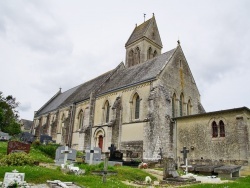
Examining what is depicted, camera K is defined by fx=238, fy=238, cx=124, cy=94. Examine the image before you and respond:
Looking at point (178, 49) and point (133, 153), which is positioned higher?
point (178, 49)

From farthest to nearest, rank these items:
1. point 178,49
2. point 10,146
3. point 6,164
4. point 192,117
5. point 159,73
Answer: point 178,49
point 159,73
point 192,117
point 10,146
point 6,164

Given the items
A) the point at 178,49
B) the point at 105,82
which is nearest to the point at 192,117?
the point at 178,49

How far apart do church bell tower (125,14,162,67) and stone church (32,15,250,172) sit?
4.93 metres

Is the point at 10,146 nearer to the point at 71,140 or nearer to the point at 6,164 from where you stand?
the point at 6,164

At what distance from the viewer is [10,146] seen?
15.4m

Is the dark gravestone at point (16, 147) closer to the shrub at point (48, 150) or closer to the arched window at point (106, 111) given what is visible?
the shrub at point (48, 150)

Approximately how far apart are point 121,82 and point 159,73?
617 centimetres

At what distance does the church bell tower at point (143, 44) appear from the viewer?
39.2 metres

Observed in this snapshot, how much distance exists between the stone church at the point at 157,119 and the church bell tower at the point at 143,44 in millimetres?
4933

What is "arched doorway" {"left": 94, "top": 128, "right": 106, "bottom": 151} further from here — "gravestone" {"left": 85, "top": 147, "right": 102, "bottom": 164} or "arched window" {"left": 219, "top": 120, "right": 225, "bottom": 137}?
"arched window" {"left": 219, "top": 120, "right": 225, "bottom": 137}

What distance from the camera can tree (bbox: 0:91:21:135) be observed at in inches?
1350

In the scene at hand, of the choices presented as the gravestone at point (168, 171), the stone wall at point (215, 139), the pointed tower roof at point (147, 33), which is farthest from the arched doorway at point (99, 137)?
the pointed tower roof at point (147, 33)

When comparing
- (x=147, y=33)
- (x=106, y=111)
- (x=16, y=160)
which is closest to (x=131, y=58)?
(x=147, y=33)

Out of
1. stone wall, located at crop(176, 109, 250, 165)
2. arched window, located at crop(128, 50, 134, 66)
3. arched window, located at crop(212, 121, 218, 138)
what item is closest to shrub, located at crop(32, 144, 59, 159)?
stone wall, located at crop(176, 109, 250, 165)
